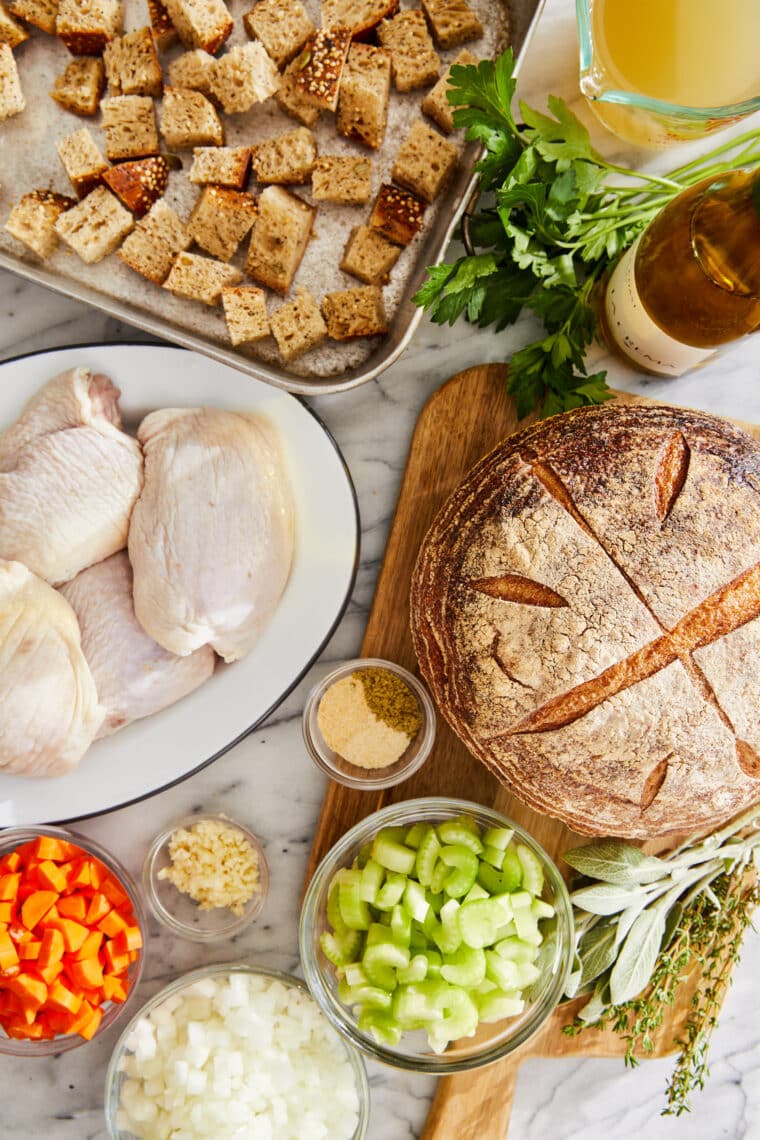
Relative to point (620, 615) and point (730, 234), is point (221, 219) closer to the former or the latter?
point (730, 234)

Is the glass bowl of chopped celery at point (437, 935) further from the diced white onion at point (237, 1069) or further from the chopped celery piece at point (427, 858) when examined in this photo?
the diced white onion at point (237, 1069)

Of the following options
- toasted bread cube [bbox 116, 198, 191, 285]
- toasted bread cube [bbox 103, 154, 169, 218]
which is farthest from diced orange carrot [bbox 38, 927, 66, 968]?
toasted bread cube [bbox 103, 154, 169, 218]

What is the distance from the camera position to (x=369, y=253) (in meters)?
1.62

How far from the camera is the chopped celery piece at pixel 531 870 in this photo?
156cm

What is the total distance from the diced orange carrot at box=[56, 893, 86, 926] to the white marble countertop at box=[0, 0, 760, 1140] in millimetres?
152

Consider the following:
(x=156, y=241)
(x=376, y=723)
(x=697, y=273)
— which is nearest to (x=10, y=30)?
(x=156, y=241)

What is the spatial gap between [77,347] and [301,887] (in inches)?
47.6

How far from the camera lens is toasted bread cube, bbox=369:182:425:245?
5.29 ft

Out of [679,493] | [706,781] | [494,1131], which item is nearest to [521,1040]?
[494,1131]

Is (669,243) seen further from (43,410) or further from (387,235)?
(43,410)

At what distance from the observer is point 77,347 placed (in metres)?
1.72

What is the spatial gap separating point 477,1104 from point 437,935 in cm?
50

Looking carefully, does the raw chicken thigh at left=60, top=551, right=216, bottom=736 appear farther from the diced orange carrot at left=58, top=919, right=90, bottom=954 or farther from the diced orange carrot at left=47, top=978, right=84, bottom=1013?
the diced orange carrot at left=47, top=978, right=84, bottom=1013

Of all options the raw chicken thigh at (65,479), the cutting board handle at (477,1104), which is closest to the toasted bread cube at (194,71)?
the raw chicken thigh at (65,479)
